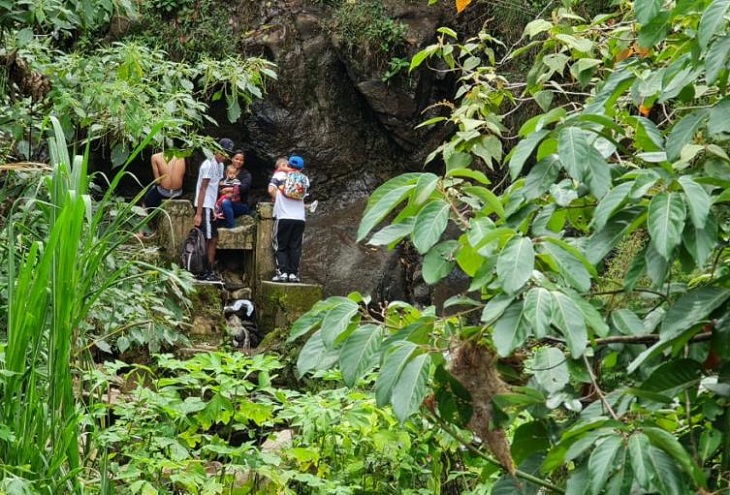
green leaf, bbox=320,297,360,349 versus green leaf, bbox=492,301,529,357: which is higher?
green leaf, bbox=492,301,529,357

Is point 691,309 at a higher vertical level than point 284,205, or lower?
higher

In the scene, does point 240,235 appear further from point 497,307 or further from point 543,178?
point 497,307

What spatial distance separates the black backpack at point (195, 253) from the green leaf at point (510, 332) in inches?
352

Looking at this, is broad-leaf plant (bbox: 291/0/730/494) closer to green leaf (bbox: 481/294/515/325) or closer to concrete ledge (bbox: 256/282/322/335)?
green leaf (bbox: 481/294/515/325)

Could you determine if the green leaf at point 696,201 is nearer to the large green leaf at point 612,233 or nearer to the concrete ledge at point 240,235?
the large green leaf at point 612,233

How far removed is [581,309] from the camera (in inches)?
73.3

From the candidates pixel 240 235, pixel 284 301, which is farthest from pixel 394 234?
pixel 240 235

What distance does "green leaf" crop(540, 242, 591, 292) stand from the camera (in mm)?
1875

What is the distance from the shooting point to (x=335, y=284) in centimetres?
1245

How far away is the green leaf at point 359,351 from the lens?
209 cm

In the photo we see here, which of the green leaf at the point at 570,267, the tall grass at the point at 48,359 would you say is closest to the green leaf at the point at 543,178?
the green leaf at the point at 570,267

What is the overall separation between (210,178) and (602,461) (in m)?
8.73

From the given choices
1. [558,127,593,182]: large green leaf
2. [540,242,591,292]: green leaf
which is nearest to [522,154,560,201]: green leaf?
[558,127,593,182]: large green leaf

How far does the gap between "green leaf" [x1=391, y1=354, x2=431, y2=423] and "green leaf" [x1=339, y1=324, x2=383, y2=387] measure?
0.14 m
